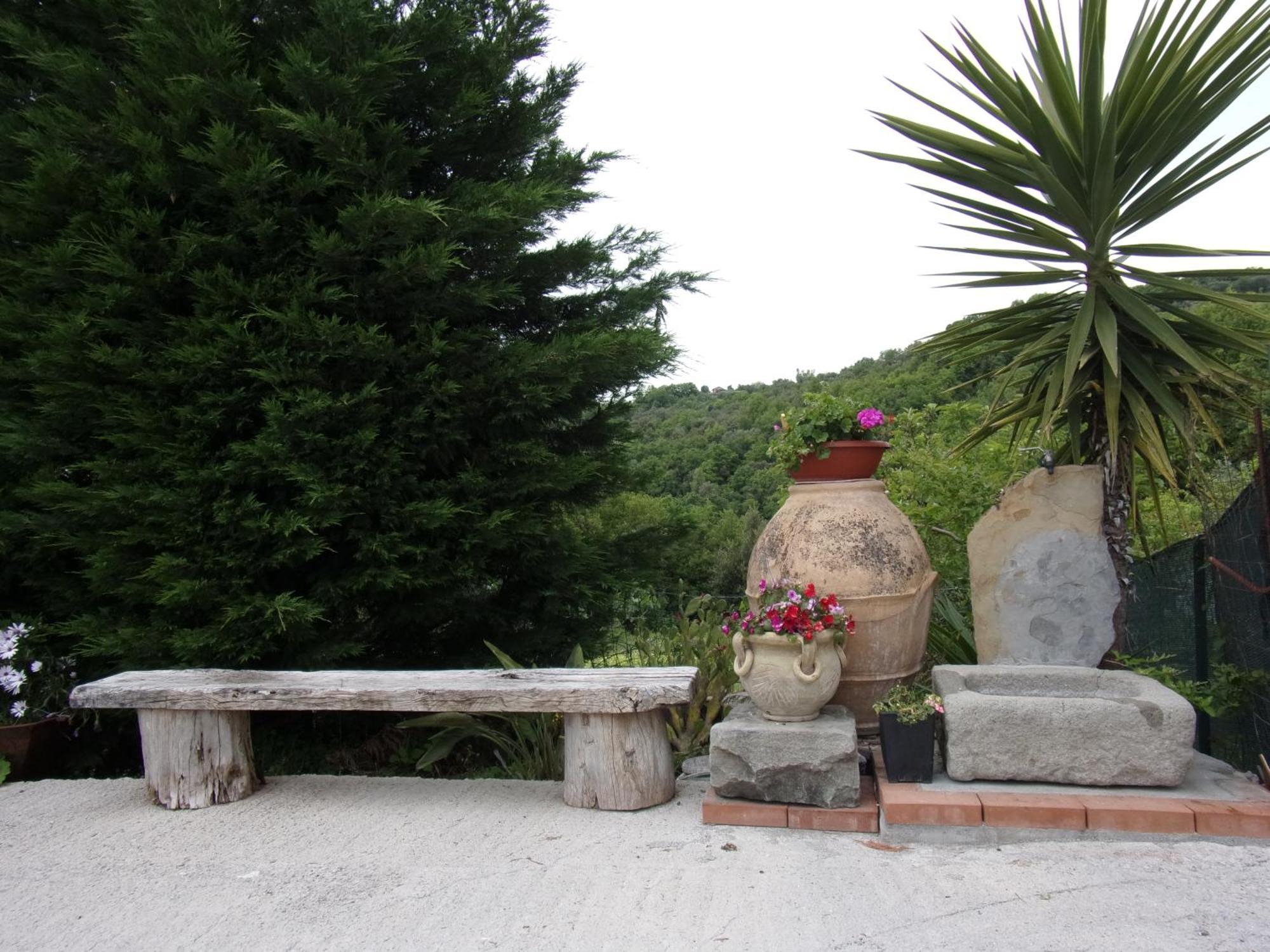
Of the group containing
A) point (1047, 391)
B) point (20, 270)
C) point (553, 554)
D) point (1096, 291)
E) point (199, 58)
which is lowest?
point (553, 554)

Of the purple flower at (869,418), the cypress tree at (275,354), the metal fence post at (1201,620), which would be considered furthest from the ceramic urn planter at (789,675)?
the metal fence post at (1201,620)

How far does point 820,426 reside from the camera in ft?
13.3

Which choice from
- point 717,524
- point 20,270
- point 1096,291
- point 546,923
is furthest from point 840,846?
point 717,524

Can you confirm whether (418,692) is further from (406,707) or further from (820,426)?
(820,426)

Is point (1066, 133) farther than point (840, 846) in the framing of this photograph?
Yes

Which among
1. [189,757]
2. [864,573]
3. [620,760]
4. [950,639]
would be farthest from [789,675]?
[189,757]

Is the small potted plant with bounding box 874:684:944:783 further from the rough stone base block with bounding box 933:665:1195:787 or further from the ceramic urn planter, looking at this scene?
the ceramic urn planter

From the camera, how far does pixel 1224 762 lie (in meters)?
3.66

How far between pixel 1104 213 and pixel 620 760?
299 cm

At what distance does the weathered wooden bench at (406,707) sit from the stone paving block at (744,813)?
0.31 meters

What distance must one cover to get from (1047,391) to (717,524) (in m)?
8.94

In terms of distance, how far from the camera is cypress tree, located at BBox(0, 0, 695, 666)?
4.37 meters

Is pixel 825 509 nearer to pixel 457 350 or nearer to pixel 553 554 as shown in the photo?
pixel 553 554

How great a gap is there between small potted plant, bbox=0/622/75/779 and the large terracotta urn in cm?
363
